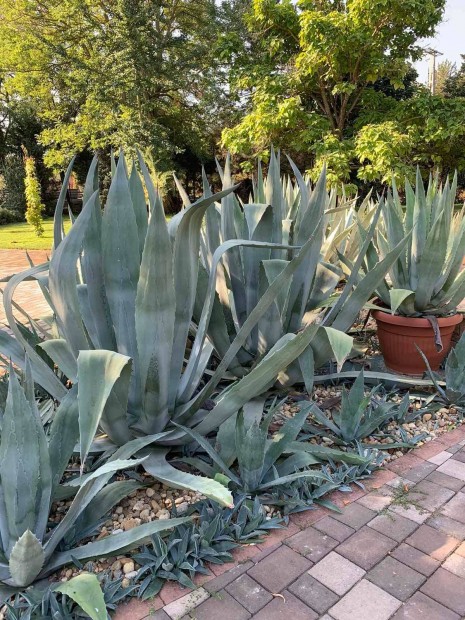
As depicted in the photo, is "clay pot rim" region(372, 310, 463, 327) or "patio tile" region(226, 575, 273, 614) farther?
"clay pot rim" region(372, 310, 463, 327)

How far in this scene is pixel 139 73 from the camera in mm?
13922

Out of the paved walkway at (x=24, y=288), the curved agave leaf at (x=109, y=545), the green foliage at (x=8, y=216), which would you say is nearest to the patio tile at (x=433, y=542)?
the curved agave leaf at (x=109, y=545)

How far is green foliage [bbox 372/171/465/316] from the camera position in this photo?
2.64m

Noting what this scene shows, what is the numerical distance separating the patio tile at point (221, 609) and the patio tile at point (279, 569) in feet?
0.36

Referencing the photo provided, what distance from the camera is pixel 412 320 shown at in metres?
2.67

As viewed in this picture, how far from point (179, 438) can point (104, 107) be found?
15371 millimetres

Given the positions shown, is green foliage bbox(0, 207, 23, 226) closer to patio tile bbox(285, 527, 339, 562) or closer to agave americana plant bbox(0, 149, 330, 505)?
agave americana plant bbox(0, 149, 330, 505)

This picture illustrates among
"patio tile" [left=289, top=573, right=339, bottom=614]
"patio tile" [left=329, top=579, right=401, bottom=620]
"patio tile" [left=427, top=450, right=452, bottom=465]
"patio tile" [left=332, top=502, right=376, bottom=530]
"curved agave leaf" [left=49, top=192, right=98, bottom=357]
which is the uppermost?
"curved agave leaf" [left=49, top=192, right=98, bottom=357]

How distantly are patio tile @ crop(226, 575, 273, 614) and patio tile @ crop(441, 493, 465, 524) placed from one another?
0.76 m

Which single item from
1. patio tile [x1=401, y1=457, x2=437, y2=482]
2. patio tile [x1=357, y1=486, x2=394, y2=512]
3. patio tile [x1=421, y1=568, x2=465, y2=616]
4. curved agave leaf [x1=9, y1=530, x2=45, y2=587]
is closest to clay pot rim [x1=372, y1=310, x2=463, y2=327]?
patio tile [x1=401, y1=457, x2=437, y2=482]

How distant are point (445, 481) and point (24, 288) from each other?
21.2 ft

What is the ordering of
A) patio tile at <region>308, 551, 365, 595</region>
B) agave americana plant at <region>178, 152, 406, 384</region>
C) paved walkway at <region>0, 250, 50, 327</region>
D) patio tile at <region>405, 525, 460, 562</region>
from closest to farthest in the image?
1. patio tile at <region>308, 551, 365, 595</region>
2. patio tile at <region>405, 525, 460, 562</region>
3. agave americana plant at <region>178, 152, 406, 384</region>
4. paved walkway at <region>0, 250, 50, 327</region>

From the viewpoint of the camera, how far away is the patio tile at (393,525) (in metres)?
1.54

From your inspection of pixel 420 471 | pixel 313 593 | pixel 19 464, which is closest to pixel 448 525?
pixel 420 471
